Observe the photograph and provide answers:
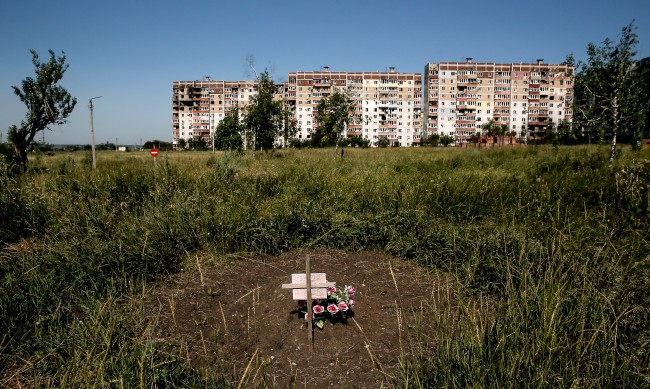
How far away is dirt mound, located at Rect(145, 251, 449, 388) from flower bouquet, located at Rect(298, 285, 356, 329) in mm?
80

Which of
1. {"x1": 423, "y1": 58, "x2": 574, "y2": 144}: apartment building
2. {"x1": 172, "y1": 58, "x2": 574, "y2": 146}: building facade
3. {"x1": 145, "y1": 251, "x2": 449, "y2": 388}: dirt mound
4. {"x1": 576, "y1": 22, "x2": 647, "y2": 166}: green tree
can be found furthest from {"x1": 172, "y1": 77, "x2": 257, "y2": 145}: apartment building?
{"x1": 145, "y1": 251, "x2": 449, "y2": 388}: dirt mound

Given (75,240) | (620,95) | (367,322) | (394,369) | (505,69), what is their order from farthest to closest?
(505,69) < (620,95) < (75,240) < (367,322) < (394,369)

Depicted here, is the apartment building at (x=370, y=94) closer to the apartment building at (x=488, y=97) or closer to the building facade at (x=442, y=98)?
the building facade at (x=442, y=98)

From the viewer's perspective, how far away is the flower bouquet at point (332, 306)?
306 centimetres

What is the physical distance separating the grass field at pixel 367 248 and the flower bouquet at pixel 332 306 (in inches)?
26.1

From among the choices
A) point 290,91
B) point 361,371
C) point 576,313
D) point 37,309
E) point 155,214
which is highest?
point 290,91

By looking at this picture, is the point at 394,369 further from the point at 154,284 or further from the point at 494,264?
the point at 154,284

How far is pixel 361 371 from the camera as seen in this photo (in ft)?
8.75

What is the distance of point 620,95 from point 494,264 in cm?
1169

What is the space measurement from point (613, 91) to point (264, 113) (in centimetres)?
1889

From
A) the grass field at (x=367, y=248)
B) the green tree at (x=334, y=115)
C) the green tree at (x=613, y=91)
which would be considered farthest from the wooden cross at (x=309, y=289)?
the green tree at (x=334, y=115)

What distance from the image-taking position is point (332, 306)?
3055mm

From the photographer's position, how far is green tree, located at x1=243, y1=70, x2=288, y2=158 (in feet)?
81.6

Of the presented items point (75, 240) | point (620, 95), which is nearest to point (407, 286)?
point (75, 240)
